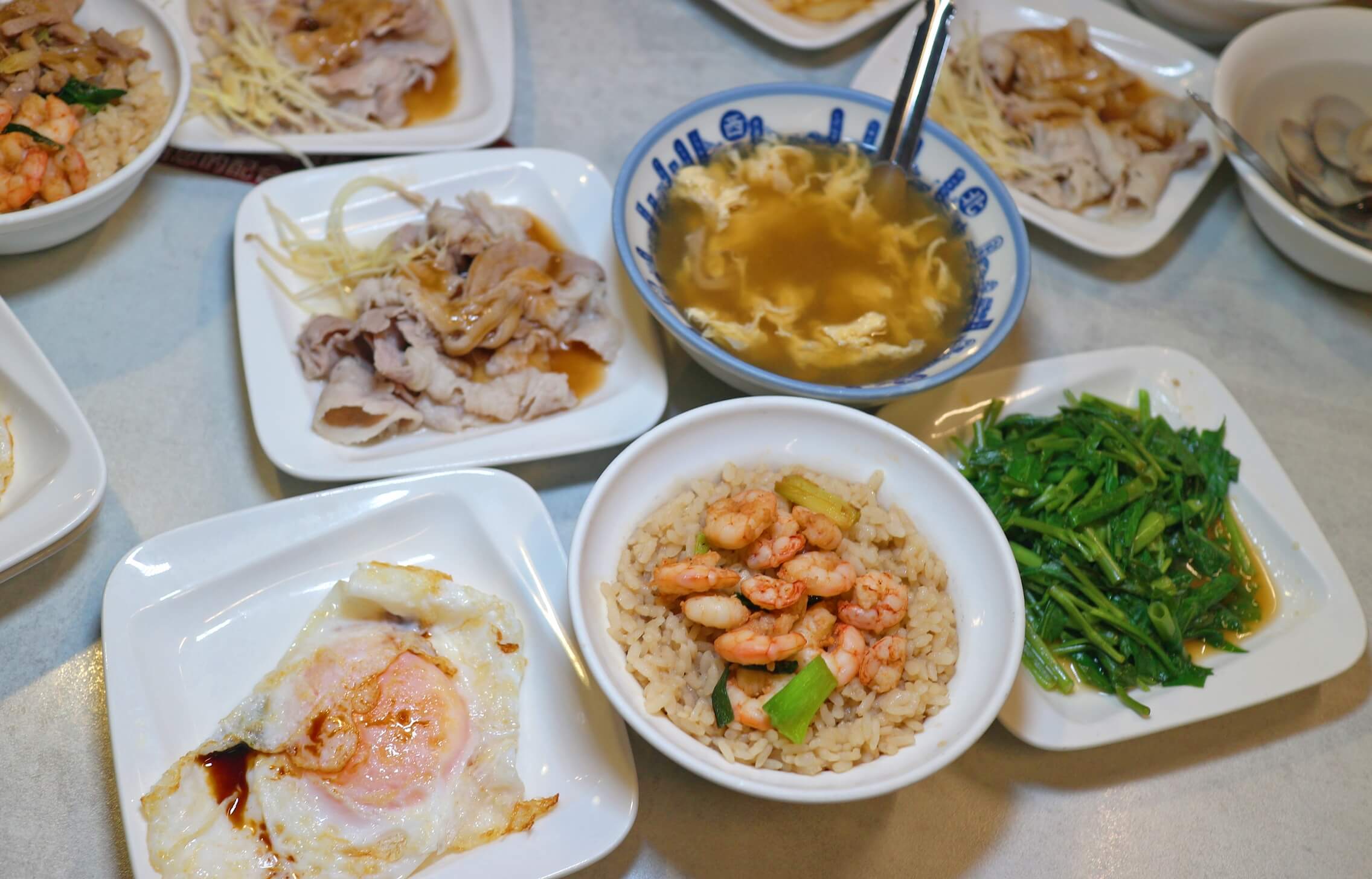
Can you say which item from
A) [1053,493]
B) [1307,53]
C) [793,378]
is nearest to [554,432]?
[793,378]

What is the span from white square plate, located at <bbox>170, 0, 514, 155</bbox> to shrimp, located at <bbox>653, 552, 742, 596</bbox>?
1504 millimetres

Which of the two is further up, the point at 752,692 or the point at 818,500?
the point at 818,500

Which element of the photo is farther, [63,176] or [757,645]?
[63,176]

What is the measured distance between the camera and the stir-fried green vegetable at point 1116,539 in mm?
2129

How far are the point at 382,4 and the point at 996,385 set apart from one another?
213 centimetres

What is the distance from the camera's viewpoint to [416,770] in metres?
1.83

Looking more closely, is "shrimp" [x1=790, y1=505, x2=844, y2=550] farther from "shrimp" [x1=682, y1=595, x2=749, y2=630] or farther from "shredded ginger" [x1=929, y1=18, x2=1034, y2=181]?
"shredded ginger" [x1=929, y1=18, x2=1034, y2=181]

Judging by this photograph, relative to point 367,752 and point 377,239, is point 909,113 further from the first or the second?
point 367,752

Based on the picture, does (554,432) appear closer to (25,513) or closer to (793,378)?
(793,378)

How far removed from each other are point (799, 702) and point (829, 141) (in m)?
1.63

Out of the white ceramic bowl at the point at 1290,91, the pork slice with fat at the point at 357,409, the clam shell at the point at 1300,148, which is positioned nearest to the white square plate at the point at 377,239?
the pork slice with fat at the point at 357,409

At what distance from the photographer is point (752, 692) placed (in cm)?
175

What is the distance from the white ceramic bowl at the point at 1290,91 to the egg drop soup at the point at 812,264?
1072 mm

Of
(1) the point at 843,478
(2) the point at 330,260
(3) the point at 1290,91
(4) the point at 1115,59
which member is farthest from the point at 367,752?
(3) the point at 1290,91
